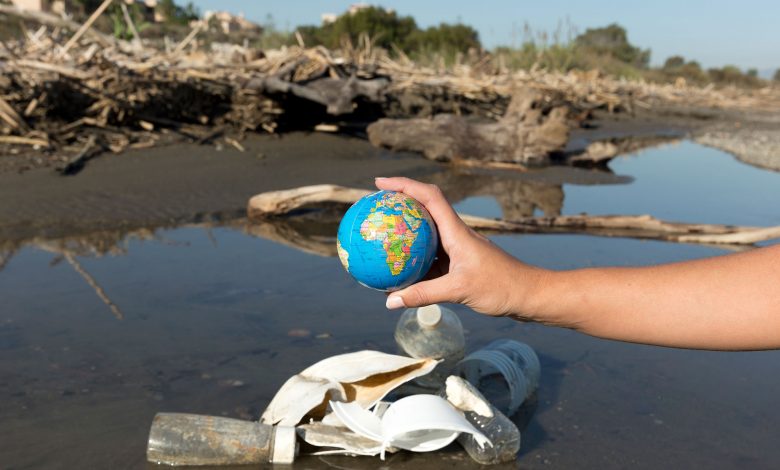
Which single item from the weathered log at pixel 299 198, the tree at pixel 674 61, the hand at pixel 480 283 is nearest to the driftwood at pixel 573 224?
the weathered log at pixel 299 198

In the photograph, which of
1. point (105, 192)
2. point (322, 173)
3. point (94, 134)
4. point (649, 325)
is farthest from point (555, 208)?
point (649, 325)

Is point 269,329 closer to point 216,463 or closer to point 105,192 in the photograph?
point 216,463

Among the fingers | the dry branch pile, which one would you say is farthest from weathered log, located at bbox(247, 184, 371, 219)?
the fingers

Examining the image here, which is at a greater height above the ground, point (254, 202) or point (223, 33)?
point (223, 33)

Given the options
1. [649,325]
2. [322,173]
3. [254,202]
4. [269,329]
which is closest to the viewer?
[649,325]

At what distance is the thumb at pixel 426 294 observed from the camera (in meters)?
2.24

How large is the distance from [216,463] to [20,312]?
101 inches

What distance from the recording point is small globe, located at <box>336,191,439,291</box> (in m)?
2.52

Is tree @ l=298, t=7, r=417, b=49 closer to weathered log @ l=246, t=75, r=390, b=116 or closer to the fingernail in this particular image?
weathered log @ l=246, t=75, r=390, b=116

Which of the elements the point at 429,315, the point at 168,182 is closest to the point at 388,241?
the point at 429,315

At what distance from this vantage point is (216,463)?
10.9ft

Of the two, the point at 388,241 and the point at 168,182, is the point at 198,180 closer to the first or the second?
the point at 168,182

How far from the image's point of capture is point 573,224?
812 cm

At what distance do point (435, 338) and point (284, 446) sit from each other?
1180 mm
